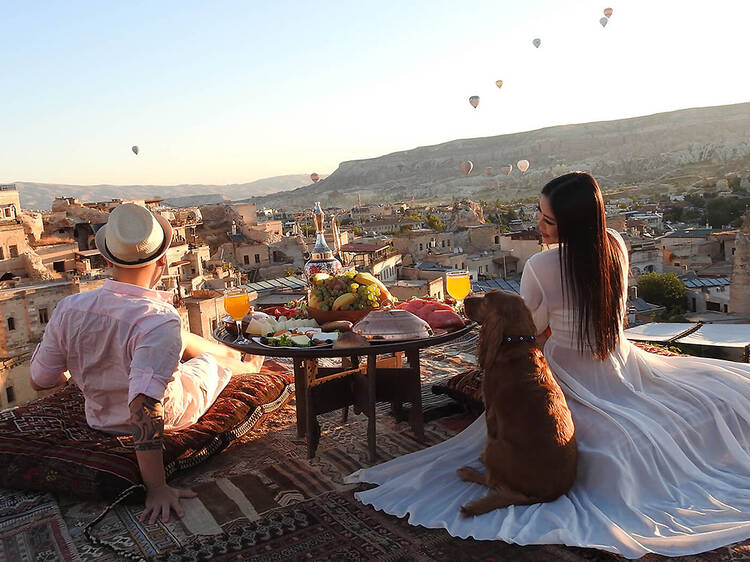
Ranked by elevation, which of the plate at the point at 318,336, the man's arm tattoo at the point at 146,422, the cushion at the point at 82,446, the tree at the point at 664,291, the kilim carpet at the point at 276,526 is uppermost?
the plate at the point at 318,336

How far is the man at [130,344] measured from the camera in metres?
3.07

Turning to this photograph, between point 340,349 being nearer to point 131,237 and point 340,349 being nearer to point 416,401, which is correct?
point 416,401

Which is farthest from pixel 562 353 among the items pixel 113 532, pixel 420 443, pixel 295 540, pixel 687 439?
pixel 113 532

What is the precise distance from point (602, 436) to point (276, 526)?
1.50 m

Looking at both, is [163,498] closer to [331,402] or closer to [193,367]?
[193,367]

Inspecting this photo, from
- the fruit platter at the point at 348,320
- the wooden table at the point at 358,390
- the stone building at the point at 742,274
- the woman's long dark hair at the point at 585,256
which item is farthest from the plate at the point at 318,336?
the stone building at the point at 742,274

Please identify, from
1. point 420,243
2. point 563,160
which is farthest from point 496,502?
point 563,160

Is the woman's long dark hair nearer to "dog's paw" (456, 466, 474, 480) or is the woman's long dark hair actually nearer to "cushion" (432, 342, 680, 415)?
"dog's paw" (456, 466, 474, 480)

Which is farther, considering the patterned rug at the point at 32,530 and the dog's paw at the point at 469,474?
the dog's paw at the point at 469,474

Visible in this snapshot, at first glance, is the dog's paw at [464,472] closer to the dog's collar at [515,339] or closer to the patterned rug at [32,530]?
the dog's collar at [515,339]

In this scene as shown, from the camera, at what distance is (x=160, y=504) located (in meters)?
3.19

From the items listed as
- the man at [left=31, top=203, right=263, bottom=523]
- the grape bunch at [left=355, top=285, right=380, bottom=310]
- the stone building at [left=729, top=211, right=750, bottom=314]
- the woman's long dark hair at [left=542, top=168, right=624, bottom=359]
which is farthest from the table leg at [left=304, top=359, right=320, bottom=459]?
the stone building at [left=729, top=211, right=750, bottom=314]

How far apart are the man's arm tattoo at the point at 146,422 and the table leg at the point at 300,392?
1.16 metres

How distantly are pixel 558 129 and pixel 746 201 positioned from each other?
86322mm
